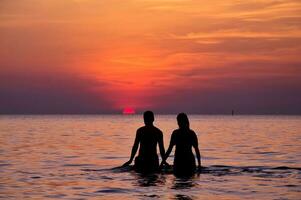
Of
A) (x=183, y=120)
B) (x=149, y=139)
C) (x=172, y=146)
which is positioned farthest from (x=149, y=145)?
(x=183, y=120)

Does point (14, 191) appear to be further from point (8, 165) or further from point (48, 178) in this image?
point (8, 165)

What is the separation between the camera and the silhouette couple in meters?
19.9

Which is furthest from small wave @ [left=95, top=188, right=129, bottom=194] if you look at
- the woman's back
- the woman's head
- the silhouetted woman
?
the woman's head

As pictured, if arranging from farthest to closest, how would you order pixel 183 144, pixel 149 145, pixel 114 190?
pixel 149 145
pixel 183 144
pixel 114 190

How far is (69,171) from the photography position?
23438mm

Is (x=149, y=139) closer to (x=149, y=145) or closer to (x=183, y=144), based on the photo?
(x=149, y=145)

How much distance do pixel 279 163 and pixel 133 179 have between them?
11648 mm

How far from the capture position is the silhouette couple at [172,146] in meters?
19.9

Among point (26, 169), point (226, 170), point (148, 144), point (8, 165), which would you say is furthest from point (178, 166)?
point (8, 165)

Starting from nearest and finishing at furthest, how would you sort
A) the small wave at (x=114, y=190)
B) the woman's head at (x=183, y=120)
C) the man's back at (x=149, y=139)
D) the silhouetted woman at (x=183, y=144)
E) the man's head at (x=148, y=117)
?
1. the small wave at (x=114, y=190)
2. the woman's head at (x=183, y=120)
3. the silhouetted woman at (x=183, y=144)
4. the man's head at (x=148, y=117)
5. the man's back at (x=149, y=139)

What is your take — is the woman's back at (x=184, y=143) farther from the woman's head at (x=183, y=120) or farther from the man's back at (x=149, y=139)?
the man's back at (x=149, y=139)

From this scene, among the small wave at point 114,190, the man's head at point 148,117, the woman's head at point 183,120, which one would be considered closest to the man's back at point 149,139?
the man's head at point 148,117

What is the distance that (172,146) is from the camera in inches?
788

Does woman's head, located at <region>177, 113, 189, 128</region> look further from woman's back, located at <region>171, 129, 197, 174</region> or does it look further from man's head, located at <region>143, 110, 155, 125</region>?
man's head, located at <region>143, 110, 155, 125</region>
